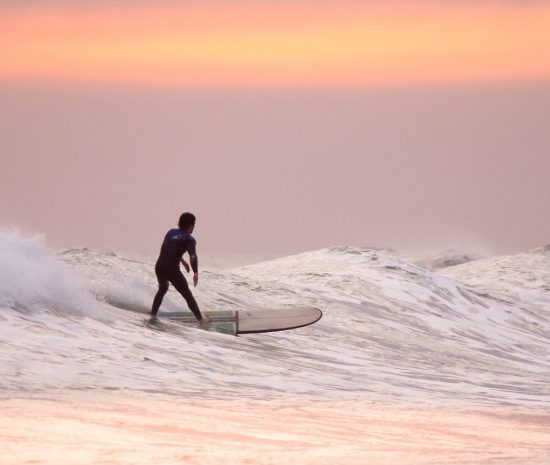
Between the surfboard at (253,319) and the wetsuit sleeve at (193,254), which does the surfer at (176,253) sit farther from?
the surfboard at (253,319)

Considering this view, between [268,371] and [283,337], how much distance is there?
4.52m

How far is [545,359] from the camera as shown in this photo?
28.5 metres

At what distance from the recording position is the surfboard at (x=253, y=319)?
2184 centimetres

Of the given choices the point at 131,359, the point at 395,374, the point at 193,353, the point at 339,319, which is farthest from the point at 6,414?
the point at 339,319

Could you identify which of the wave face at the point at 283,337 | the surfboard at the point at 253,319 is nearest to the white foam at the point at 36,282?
the wave face at the point at 283,337

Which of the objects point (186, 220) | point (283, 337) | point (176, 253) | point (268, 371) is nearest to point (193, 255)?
point (176, 253)

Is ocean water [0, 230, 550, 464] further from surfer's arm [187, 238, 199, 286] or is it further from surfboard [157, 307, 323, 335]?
surfer's arm [187, 238, 199, 286]

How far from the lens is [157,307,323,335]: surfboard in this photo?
21.8 m

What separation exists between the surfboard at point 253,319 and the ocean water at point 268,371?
9.2 inches

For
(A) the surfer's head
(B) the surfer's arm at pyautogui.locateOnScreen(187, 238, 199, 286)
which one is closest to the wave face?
(B) the surfer's arm at pyautogui.locateOnScreen(187, 238, 199, 286)

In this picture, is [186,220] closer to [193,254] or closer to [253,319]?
[193,254]

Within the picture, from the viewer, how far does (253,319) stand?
22.7 meters

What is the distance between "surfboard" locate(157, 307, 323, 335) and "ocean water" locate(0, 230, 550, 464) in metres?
0.23

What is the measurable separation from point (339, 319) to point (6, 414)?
51.4 ft
